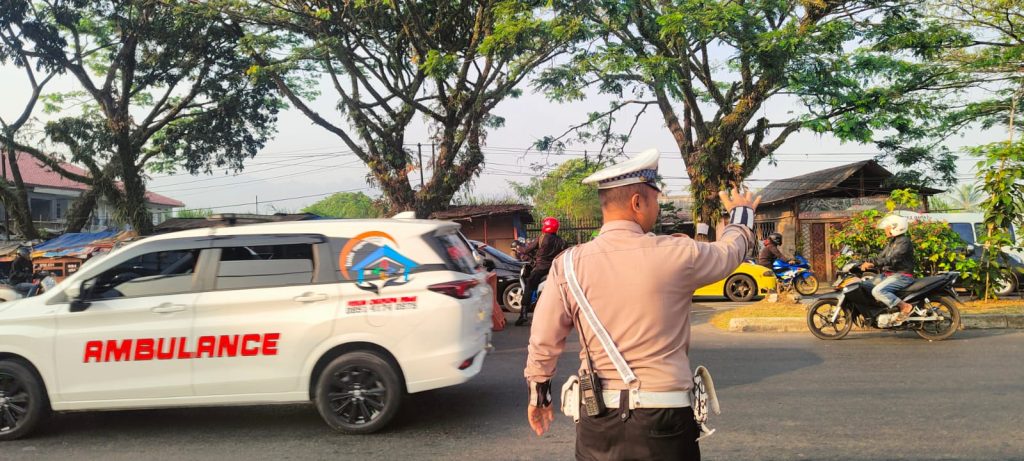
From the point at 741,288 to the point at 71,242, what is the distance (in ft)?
60.0

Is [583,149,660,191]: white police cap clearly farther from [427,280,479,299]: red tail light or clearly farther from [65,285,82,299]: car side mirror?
[65,285,82,299]: car side mirror

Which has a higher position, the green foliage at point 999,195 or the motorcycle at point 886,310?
the green foliage at point 999,195

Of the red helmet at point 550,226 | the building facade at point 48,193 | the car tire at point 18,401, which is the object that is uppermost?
the building facade at point 48,193

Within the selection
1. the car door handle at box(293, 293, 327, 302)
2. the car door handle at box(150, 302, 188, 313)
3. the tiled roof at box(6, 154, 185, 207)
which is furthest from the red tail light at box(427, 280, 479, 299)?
the tiled roof at box(6, 154, 185, 207)

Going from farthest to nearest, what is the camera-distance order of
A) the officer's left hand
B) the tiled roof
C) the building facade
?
the tiled roof → the building facade → the officer's left hand

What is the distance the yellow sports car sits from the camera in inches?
585

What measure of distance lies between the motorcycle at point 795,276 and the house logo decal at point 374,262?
1097 cm

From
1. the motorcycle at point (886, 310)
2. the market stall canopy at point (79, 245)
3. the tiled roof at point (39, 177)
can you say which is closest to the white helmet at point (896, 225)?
the motorcycle at point (886, 310)

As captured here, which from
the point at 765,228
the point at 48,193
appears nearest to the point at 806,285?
the point at 765,228

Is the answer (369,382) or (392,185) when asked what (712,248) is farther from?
(392,185)

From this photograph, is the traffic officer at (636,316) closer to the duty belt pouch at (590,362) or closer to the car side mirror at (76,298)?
the duty belt pouch at (590,362)

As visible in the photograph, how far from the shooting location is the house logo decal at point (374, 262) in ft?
17.2

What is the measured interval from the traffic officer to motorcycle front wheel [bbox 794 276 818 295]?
1343 cm

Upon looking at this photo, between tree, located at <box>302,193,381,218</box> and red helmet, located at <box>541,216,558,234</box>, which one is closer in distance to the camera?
red helmet, located at <box>541,216,558,234</box>
